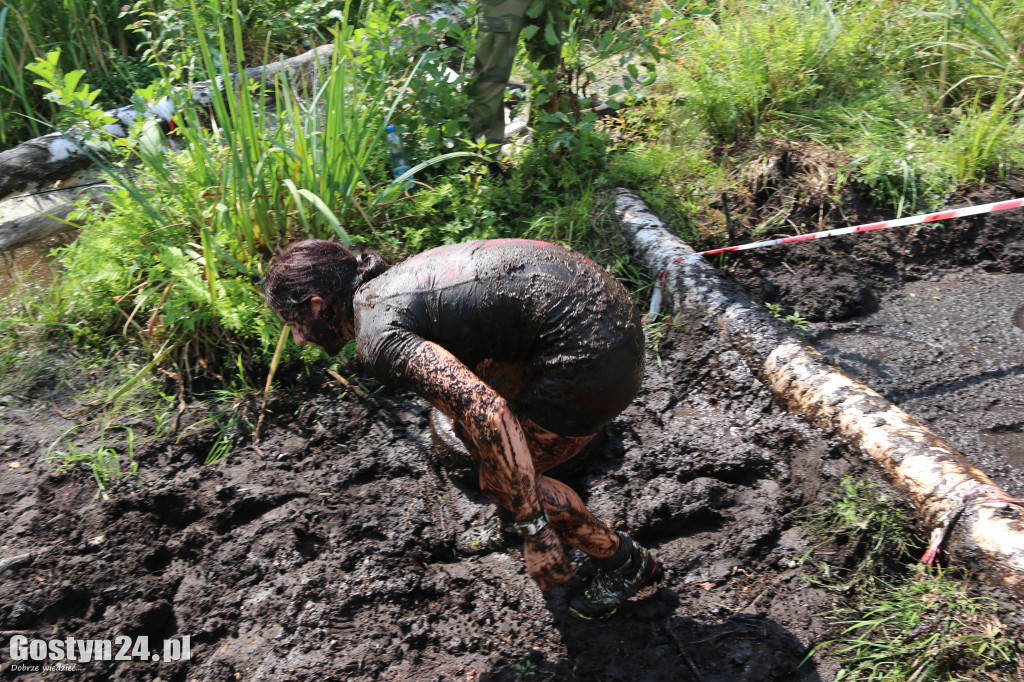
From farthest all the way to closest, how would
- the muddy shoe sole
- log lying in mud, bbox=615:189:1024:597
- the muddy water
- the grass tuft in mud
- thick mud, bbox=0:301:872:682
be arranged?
the muddy water, the muddy shoe sole, thick mud, bbox=0:301:872:682, log lying in mud, bbox=615:189:1024:597, the grass tuft in mud

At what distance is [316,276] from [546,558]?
111 cm

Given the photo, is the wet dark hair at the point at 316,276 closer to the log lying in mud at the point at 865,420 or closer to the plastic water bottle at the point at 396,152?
the log lying in mud at the point at 865,420

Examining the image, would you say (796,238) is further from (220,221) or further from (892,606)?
(220,221)

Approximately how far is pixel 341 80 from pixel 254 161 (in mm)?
613

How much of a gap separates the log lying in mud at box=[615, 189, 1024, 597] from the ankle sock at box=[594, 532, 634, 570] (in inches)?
38.9

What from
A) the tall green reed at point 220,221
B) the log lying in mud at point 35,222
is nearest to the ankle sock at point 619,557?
the tall green reed at point 220,221

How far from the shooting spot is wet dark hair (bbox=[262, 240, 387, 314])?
2.21 m

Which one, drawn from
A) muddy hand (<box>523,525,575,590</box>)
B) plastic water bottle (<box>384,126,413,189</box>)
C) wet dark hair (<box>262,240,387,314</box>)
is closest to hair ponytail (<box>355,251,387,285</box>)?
wet dark hair (<box>262,240,387,314</box>)

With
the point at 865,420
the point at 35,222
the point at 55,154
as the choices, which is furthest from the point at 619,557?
the point at 55,154

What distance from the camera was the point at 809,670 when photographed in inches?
85.8

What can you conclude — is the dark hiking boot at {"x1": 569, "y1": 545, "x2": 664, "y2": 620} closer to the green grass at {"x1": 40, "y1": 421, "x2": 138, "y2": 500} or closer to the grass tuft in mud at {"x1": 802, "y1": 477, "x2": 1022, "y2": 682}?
the grass tuft in mud at {"x1": 802, "y1": 477, "x2": 1022, "y2": 682}

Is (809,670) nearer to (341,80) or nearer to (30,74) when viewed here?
(341,80)

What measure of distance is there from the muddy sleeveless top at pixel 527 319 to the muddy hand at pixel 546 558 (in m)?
0.41

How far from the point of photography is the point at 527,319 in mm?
2158
